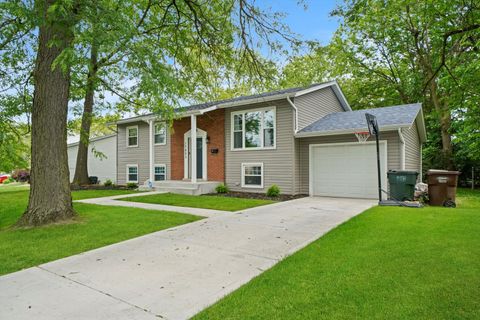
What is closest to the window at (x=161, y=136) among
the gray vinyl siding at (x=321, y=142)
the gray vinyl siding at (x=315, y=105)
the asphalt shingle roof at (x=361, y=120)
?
the gray vinyl siding at (x=315, y=105)

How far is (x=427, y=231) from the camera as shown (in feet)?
17.3

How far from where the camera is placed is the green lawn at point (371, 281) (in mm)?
2584

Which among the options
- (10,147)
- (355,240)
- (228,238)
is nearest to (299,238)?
(355,240)

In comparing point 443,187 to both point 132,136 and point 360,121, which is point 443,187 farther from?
point 132,136

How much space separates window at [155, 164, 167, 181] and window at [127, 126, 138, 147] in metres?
2.27

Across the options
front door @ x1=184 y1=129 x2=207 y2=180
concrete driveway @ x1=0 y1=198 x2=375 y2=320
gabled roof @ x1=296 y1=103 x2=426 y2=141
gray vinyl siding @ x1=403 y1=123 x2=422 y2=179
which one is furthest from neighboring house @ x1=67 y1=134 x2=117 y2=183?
gray vinyl siding @ x1=403 y1=123 x2=422 y2=179

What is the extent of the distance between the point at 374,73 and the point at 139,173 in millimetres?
17319

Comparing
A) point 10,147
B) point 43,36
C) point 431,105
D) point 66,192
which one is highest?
point 431,105

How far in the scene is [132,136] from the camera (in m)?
17.1

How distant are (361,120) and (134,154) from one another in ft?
39.6

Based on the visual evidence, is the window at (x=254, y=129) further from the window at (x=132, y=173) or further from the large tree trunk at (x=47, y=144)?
the large tree trunk at (x=47, y=144)

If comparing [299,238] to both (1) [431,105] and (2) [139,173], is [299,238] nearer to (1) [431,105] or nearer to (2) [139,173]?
(2) [139,173]

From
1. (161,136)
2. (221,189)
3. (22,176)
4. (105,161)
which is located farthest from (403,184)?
(22,176)

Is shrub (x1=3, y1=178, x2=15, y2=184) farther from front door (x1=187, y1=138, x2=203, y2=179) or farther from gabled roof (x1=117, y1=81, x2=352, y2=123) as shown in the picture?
gabled roof (x1=117, y1=81, x2=352, y2=123)
